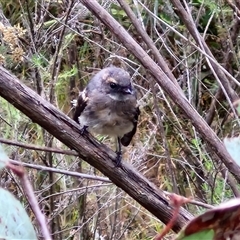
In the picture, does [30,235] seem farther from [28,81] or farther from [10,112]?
[28,81]

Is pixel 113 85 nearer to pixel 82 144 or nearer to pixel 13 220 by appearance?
pixel 82 144

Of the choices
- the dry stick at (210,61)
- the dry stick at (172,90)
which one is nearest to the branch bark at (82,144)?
the dry stick at (172,90)

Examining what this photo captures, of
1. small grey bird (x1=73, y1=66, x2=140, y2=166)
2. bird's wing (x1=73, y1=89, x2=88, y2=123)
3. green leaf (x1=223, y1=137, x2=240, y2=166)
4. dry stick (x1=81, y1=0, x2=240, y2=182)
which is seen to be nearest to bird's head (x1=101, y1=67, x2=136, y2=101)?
small grey bird (x1=73, y1=66, x2=140, y2=166)

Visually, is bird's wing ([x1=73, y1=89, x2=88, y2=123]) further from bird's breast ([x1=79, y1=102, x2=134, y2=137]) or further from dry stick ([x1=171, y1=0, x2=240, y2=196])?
dry stick ([x1=171, y1=0, x2=240, y2=196])

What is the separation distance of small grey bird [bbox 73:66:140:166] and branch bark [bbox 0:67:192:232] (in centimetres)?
80

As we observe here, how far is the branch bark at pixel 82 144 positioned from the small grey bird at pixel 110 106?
797 millimetres

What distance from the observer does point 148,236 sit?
11.5ft

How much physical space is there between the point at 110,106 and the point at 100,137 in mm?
582

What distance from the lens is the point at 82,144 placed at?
1683 millimetres

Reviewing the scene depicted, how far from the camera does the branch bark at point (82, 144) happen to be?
1475 millimetres

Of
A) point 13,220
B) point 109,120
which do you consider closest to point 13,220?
point 13,220

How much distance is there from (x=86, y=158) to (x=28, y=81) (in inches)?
78.1

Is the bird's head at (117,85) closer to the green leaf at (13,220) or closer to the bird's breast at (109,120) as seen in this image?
the bird's breast at (109,120)

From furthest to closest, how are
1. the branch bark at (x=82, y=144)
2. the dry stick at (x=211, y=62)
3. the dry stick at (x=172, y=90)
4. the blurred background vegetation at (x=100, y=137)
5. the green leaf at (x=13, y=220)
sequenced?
the blurred background vegetation at (x=100, y=137) < the dry stick at (x=211, y=62) < the dry stick at (x=172, y=90) < the branch bark at (x=82, y=144) < the green leaf at (x=13, y=220)
